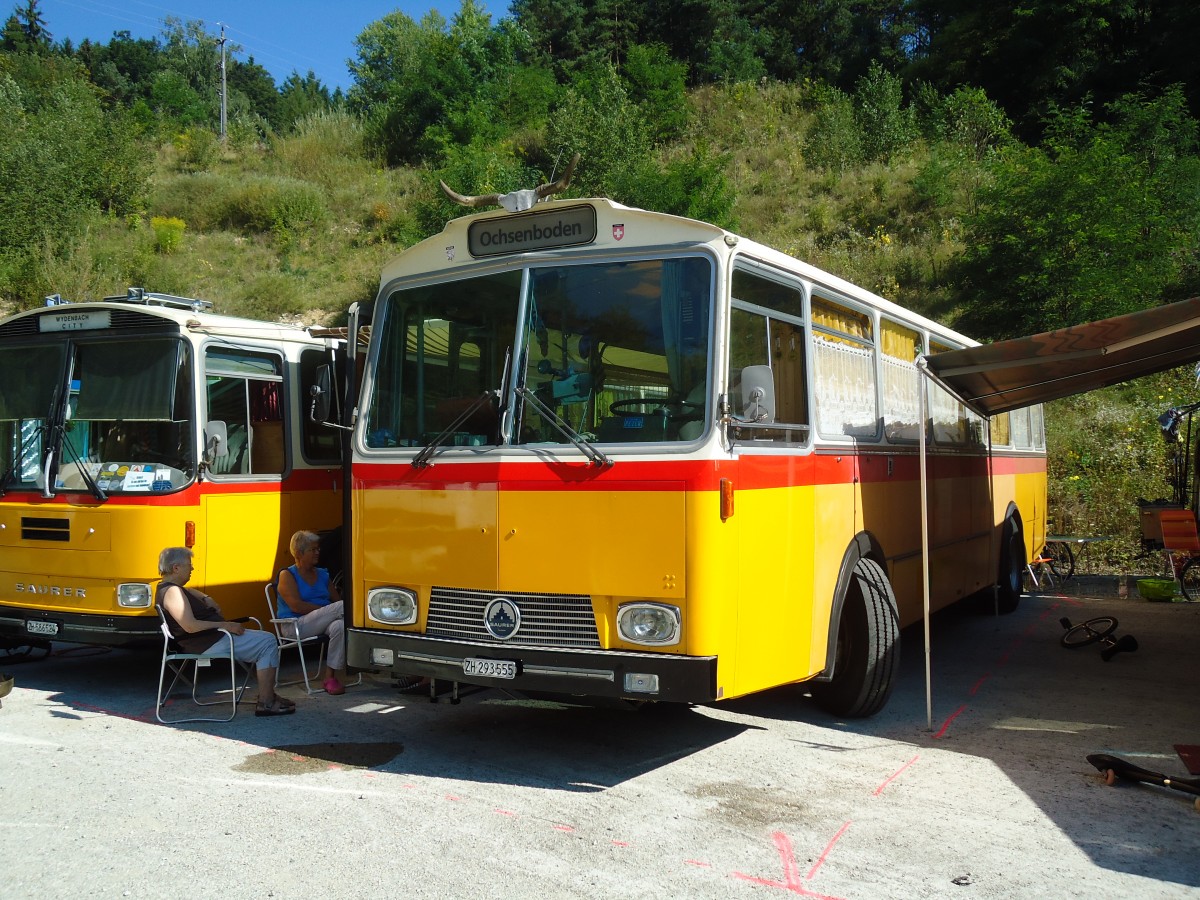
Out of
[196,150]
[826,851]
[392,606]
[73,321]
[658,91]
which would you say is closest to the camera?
[826,851]

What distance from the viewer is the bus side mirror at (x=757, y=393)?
217 inches

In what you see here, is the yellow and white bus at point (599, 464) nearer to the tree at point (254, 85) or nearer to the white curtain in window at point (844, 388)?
Result: the white curtain in window at point (844, 388)

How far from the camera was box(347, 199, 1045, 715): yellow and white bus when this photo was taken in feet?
17.9

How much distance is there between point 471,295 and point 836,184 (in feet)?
113

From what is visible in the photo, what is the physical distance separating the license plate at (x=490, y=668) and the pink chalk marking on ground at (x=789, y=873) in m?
1.63

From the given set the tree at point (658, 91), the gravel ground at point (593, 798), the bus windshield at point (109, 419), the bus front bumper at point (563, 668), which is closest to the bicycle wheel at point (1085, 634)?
the gravel ground at point (593, 798)

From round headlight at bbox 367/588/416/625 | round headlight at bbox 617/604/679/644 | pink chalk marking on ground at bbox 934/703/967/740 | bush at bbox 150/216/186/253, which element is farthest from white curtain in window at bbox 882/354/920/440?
bush at bbox 150/216/186/253

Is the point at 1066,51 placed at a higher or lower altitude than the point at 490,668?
higher

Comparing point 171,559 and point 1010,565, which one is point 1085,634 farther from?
point 171,559

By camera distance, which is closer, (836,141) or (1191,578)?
(1191,578)

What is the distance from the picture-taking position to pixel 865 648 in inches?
284

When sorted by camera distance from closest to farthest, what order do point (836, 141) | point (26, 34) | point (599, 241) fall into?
point (599, 241), point (836, 141), point (26, 34)

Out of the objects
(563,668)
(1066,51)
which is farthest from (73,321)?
(1066,51)

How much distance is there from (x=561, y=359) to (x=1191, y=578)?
11706 mm
